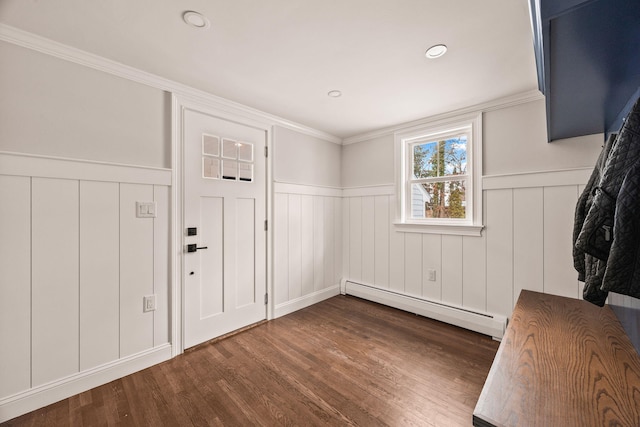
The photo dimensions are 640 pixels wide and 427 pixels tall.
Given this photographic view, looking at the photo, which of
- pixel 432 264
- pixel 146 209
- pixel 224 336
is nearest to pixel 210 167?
pixel 146 209

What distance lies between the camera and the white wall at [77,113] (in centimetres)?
163

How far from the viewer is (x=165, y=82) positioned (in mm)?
2217

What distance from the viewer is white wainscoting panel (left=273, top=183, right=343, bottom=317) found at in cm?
315

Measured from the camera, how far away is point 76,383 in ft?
5.89

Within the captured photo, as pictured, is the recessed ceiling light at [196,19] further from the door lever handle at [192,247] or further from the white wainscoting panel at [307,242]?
the white wainscoting panel at [307,242]

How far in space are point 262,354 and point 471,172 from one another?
2799mm

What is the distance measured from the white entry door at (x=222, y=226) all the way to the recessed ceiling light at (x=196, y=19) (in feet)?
3.17

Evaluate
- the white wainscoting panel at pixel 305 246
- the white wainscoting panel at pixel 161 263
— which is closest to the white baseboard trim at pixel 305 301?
the white wainscoting panel at pixel 305 246

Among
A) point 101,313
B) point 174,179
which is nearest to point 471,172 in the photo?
point 174,179

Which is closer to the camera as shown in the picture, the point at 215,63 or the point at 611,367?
the point at 611,367

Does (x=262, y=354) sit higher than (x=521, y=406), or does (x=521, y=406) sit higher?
(x=521, y=406)

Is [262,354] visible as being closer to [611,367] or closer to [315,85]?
[611,367]

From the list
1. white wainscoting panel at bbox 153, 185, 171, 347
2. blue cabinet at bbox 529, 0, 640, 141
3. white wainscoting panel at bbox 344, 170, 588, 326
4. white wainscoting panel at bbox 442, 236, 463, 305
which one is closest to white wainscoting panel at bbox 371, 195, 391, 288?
white wainscoting panel at bbox 344, 170, 588, 326

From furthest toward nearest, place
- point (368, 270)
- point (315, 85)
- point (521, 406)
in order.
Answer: point (368, 270) → point (315, 85) → point (521, 406)
